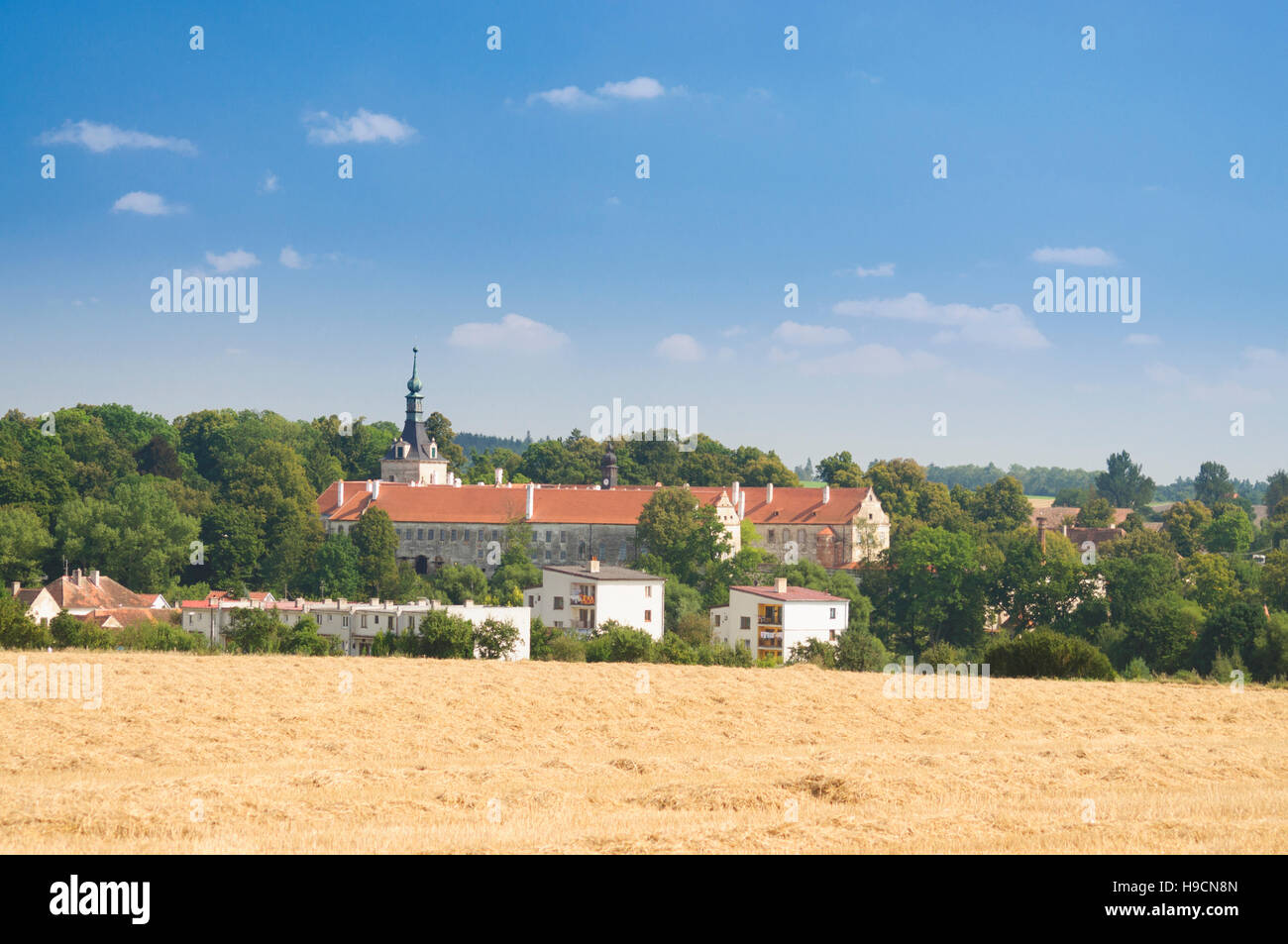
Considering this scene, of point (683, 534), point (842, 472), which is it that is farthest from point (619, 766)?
point (842, 472)

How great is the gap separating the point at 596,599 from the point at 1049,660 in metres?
35.5

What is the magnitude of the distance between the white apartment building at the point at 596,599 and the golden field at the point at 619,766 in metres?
38.5

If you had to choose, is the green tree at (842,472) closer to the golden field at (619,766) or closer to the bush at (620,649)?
the bush at (620,649)

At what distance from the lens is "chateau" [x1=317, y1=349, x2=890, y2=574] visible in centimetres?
10388

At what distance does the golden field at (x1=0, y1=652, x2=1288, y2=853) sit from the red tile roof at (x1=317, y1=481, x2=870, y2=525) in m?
68.4

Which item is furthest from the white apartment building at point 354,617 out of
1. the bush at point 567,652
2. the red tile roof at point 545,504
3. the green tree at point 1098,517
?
the green tree at point 1098,517

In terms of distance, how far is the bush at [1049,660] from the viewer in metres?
42.3

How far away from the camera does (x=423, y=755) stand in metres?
22.1

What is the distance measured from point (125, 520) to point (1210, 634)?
6640 cm

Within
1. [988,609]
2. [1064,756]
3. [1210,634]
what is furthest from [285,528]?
[1064,756]

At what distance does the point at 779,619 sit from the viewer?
240ft

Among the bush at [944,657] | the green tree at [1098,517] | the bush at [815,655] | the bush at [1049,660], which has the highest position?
the green tree at [1098,517]

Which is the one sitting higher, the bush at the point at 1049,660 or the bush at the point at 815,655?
the bush at the point at 1049,660
